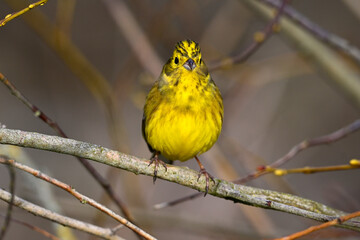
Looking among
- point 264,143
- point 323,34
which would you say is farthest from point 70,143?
point 264,143

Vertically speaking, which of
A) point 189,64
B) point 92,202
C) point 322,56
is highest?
point 322,56

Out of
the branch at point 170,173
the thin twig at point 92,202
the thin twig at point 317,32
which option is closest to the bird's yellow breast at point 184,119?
the branch at point 170,173

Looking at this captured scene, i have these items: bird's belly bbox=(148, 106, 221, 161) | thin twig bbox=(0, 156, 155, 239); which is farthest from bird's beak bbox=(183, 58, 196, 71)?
thin twig bbox=(0, 156, 155, 239)

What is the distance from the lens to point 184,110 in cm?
354

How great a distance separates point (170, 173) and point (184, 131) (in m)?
0.78

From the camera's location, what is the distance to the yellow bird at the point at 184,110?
11.6 feet

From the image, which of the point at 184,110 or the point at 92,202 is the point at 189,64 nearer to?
the point at 184,110

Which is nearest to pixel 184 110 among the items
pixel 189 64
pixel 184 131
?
pixel 184 131

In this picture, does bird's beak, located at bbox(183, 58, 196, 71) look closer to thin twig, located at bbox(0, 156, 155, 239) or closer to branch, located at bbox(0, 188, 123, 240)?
branch, located at bbox(0, 188, 123, 240)

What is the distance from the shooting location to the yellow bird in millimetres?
3527

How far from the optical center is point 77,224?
2.51m

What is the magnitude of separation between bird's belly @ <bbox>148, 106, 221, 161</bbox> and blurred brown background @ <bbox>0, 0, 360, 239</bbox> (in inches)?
69.9

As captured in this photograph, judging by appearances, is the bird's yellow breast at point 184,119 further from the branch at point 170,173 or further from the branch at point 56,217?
the branch at point 56,217

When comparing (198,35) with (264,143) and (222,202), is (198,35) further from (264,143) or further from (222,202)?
(222,202)
